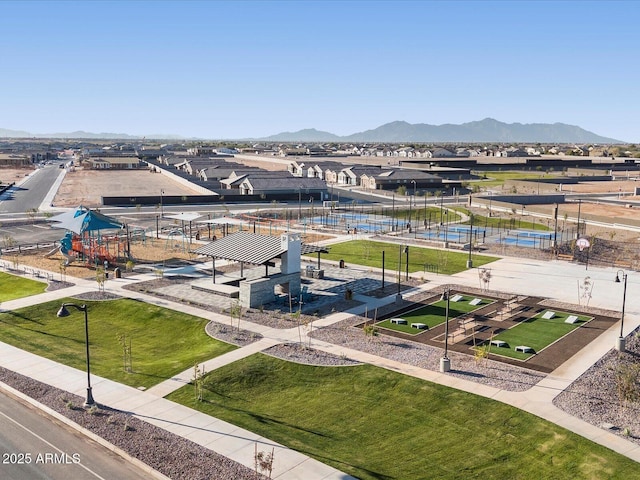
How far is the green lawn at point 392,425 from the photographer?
24031 mm

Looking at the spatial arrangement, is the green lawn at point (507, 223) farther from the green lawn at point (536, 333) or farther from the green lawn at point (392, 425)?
the green lawn at point (392, 425)

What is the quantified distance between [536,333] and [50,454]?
104ft

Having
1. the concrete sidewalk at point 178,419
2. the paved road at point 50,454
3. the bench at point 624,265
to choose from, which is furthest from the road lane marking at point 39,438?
the bench at point 624,265

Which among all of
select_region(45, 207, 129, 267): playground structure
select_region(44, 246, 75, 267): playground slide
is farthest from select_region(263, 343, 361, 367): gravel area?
select_region(44, 246, 75, 267): playground slide

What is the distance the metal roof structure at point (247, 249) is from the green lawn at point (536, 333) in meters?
19.1

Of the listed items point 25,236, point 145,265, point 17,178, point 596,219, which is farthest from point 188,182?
point 596,219

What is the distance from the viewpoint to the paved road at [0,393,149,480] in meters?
23.4

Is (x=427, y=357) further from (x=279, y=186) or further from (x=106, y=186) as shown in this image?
(x=106, y=186)

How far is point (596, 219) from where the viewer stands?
301ft

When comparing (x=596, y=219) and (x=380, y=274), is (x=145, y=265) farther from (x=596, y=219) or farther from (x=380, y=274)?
(x=596, y=219)

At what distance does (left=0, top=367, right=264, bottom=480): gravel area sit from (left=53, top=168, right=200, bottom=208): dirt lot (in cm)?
8522

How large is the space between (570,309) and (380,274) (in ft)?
61.0

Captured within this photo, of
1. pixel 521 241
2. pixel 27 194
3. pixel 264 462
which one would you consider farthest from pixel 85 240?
pixel 27 194

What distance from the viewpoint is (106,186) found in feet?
472
